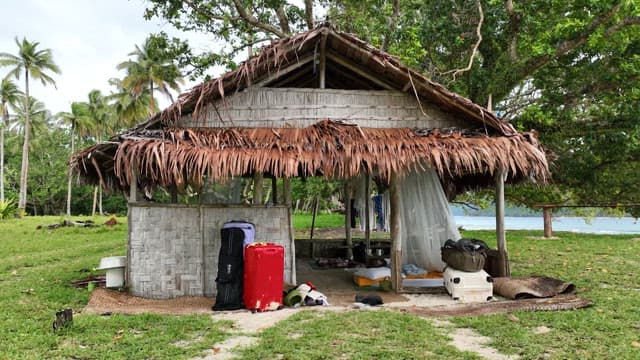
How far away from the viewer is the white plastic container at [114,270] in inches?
221

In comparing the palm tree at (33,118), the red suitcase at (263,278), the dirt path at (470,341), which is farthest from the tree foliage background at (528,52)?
the palm tree at (33,118)

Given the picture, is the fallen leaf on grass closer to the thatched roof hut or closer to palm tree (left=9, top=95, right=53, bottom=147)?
the thatched roof hut

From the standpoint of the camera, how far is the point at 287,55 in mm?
5996

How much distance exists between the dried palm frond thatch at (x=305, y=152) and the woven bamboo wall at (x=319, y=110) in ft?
0.88

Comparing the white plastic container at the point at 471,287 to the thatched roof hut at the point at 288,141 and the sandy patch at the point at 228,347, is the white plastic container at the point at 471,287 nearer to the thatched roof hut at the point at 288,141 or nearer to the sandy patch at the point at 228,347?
the thatched roof hut at the point at 288,141

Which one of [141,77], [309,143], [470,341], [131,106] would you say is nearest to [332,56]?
[309,143]

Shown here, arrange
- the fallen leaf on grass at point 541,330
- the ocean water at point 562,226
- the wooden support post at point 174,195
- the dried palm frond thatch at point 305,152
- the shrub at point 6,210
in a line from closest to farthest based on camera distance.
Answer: the fallen leaf on grass at point 541,330, the dried palm frond thatch at point 305,152, the wooden support post at point 174,195, the shrub at point 6,210, the ocean water at point 562,226

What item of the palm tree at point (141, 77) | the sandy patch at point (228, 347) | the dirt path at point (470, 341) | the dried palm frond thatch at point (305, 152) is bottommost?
the dirt path at point (470, 341)

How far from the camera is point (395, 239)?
5891 millimetres

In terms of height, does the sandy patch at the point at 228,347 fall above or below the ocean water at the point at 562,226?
above


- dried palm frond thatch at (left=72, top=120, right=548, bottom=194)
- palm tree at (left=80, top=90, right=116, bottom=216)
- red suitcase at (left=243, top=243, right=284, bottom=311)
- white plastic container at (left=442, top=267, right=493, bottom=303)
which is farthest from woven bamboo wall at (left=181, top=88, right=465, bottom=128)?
palm tree at (left=80, top=90, right=116, bottom=216)

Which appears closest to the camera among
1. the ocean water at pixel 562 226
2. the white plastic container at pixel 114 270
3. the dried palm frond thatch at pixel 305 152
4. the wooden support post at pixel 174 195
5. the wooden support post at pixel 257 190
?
the dried palm frond thatch at pixel 305 152

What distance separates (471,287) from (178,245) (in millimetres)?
3409

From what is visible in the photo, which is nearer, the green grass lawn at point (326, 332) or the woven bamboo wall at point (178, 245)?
the green grass lawn at point (326, 332)
